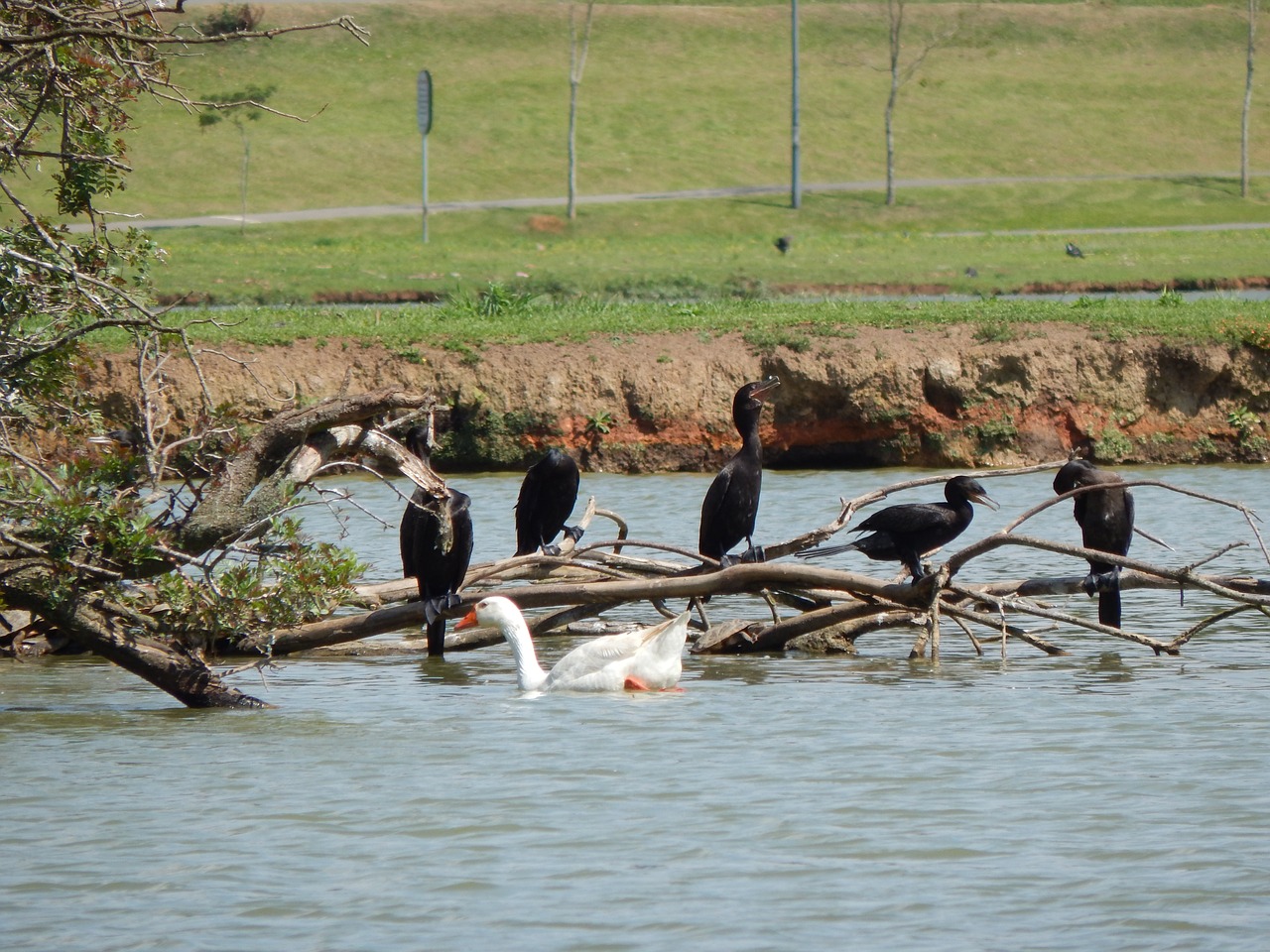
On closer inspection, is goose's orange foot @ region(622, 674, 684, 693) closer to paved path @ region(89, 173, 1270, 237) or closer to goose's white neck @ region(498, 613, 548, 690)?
goose's white neck @ region(498, 613, 548, 690)

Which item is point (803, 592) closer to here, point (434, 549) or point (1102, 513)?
point (1102, 513)

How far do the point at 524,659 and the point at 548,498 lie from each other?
73.8 inches

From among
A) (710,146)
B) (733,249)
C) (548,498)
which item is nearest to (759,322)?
(548,498)

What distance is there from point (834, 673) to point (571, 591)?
158 centimetres

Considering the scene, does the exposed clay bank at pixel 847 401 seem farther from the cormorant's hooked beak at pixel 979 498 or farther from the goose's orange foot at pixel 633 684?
the goose's orange foot at pixel 633 684

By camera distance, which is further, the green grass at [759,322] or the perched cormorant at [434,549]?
the green grass at [759,322]

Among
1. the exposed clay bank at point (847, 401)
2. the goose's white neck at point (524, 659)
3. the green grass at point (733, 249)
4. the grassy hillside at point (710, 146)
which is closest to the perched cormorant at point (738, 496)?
the goose's white neck at point (524, 659)

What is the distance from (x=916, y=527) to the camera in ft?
32.0

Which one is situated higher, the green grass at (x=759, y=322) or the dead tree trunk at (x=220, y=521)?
the green grass at (x=759, y=322)

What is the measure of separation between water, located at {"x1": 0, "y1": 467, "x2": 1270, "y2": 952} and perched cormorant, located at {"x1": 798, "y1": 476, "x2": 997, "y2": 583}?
0.65 meters

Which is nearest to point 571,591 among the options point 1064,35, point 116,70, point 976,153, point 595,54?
point 116,70

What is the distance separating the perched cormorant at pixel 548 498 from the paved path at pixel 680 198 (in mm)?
28869

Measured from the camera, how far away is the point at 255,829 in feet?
22.1

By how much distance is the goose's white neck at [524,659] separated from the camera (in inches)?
363
